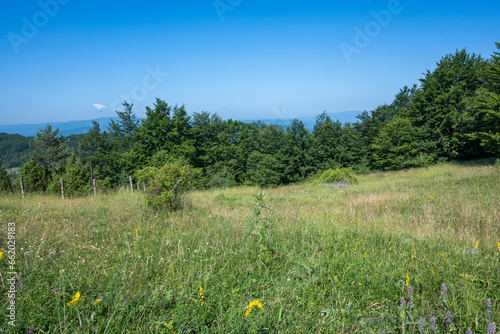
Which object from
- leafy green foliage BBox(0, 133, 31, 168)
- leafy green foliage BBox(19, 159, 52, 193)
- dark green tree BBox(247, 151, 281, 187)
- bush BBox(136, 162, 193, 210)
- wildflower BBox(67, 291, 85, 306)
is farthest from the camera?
leafy green foliage BBox(0, 133, 31, 168)

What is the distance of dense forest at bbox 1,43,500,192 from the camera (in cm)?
3102

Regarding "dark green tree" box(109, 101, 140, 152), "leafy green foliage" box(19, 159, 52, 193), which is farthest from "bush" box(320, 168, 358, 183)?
"dark green tree" box(109, 101, 140, 152)

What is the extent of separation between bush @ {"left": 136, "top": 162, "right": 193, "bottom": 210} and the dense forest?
18.1 meters

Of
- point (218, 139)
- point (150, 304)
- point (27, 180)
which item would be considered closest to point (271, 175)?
point (218, 139)

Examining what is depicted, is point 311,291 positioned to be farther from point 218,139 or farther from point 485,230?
point 218,139

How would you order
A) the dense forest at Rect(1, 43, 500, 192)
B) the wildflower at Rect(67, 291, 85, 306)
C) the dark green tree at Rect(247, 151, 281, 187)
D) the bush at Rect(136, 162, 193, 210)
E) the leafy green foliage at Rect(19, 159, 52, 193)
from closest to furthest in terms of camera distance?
1. the wildflower at Rect(67, 291, 85, 306)
2. the bush at Rect(136, 162, 193, 210)
3. the leafy green foliage at Rect(19, 159, 52, 193)
4. the dense forest at Rect(1, 43, 500, 192)
5. the dark green tree at Rect(247, 151, 281, 187)

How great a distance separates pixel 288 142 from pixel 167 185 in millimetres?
39967

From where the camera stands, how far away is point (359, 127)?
50.2 meters

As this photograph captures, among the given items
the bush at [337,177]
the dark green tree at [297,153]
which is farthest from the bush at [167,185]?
the dark green tree at [297,153]

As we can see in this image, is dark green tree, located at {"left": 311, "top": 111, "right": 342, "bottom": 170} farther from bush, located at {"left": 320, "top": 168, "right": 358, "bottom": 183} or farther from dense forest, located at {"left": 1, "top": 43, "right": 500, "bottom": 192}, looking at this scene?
bush, located at {"left": 320, "top": 168, "right": 358, "bottom": 183}

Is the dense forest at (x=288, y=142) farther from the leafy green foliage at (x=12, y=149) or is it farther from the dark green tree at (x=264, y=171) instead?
the leafy green foliage at (x=12, y=149)

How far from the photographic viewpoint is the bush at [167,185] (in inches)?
279

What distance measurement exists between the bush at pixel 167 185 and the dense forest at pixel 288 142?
59.4ft

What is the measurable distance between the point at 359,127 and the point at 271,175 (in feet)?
75.6
